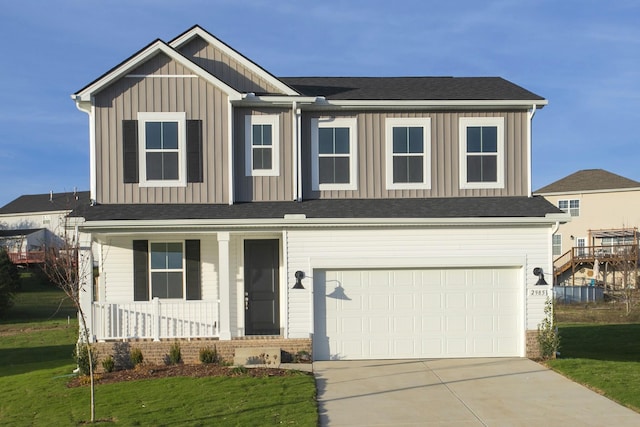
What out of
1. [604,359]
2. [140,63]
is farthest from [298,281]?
[604,359]

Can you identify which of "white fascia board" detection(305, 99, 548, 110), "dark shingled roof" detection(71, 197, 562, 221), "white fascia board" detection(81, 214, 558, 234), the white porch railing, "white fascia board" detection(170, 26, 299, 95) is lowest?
the white porch railing

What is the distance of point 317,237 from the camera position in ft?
48.2

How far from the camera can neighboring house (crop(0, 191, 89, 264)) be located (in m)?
64.6

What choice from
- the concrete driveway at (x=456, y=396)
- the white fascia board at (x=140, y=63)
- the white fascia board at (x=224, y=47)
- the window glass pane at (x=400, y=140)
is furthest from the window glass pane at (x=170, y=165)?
the concrete driveway at (x=456, y=396)

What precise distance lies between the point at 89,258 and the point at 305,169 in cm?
518

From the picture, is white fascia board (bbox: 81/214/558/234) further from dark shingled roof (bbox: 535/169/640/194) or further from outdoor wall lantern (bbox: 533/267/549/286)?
dark shingled roof (bbox: 535/169/640/194)

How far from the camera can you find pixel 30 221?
2901 inches

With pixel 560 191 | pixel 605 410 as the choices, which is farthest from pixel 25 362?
pixel 560 191

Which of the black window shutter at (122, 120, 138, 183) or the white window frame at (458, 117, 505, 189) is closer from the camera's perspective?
the black window shutter at (122, 120, 138, 183)

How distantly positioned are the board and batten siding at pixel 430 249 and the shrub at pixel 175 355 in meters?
2.99

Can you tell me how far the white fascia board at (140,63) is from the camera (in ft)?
48.9

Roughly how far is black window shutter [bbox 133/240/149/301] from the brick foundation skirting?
5.15 ft

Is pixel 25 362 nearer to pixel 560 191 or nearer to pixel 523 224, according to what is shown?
pixel 523 224

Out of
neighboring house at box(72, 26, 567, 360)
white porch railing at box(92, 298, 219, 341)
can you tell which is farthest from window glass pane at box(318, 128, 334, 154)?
white porch railing at box(92, 298, 219, 341)
